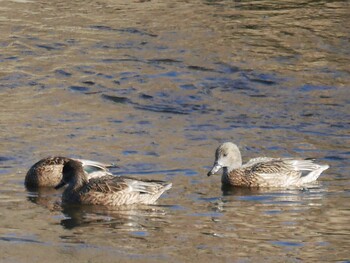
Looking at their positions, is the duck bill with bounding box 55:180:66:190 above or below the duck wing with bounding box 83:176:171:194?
below

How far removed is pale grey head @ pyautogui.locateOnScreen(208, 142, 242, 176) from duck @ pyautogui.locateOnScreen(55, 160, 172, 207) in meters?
1.29

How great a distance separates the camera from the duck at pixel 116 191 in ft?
41.4

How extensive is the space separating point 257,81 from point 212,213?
748 cm

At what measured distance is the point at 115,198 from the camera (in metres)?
12.6

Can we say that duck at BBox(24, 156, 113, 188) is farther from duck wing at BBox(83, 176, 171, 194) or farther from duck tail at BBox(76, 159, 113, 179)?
duck wing at BBox(83, 176, 171, 194)

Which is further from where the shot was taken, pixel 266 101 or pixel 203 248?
pixel 266 101

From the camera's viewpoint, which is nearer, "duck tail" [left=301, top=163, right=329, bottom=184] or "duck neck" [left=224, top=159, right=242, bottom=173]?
"duck tail" [left=301, top=163, right=329, bottom=184]

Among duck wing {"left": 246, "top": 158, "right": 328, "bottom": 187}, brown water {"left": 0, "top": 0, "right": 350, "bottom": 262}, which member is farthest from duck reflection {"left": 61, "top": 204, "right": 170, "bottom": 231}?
duck wing {"left": 246, "top": 158, "right": 328, "bottom": 187}

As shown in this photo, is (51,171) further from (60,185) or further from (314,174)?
(314,174)

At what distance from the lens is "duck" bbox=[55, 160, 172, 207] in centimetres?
1261

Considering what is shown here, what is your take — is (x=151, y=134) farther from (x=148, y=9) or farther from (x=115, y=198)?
(x=148, y=9)

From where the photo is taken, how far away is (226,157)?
13961mm

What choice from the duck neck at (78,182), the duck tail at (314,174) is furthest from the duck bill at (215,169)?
the duck neck at (78,182)

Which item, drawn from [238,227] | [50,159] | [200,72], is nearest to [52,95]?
[200,72]
